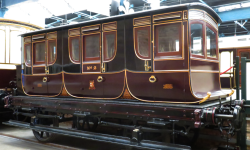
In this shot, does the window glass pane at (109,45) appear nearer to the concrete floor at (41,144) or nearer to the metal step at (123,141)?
the metal step at (123,141)

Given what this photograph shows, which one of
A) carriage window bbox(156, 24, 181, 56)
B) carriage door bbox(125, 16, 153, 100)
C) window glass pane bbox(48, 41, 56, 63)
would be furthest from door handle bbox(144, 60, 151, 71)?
window glass pane bbox(48, 41, 56, 63)

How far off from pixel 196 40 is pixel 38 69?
4016 mm

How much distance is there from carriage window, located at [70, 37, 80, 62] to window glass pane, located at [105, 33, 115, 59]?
803 millimetres

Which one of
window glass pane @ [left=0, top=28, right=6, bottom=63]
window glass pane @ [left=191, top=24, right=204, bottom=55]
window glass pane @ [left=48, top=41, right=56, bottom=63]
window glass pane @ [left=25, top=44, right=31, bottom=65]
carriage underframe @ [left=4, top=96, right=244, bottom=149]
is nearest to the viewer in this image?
carriage underframe @ [left=4, top=96, right=244, bottom=149]

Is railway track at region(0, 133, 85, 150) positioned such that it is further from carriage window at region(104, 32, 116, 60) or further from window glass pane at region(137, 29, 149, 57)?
window glass pane at region(137, 29, 149, 57)

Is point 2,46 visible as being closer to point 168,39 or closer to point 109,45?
point 109,45

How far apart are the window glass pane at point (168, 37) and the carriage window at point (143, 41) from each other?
0.70 feet

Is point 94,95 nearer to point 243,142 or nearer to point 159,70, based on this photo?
point 159,70

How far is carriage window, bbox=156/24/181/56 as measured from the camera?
402 centimetres

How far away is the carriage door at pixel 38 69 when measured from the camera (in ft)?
19.7

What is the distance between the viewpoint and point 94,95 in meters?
5.09

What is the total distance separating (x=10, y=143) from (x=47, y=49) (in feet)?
8.60

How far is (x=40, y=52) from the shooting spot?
20.2 ft

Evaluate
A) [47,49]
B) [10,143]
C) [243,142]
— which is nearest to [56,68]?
[47,49]
